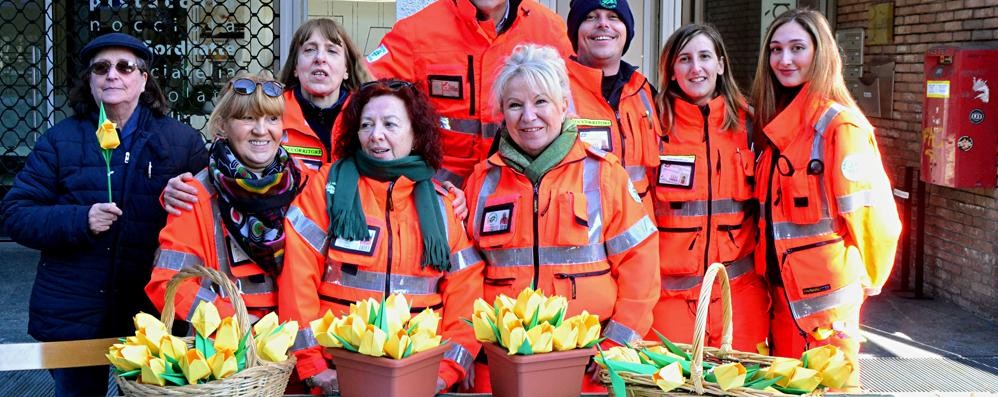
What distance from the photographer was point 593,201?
11.1ft

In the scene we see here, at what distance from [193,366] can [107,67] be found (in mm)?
1624

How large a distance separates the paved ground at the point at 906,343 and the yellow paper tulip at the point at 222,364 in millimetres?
3303

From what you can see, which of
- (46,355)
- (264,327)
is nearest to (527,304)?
(264,327)

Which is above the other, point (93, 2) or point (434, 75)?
point (93, 2)

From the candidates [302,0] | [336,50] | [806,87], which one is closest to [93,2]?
[302,0]

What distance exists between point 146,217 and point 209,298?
0.58m

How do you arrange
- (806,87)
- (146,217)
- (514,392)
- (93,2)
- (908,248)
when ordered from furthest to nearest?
(908,248) < (93,2) < (806,87) < (146,217) < (514,392)

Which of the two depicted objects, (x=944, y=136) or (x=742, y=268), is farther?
(x=944, y=136)

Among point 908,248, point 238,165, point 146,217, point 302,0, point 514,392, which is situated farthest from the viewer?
point 908,248

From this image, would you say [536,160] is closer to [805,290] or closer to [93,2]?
[805,290]

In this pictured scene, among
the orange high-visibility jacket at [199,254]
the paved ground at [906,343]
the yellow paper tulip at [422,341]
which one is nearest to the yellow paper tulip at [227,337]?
the yellow paper tulip at [422,341]

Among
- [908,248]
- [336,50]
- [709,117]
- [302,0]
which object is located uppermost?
[302,0]

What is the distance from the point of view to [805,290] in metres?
3.86

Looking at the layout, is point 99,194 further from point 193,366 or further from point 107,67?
point 193,366
